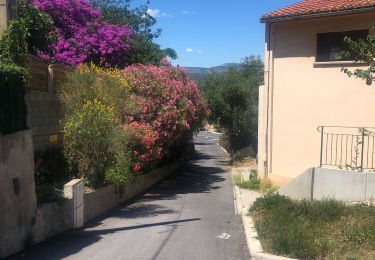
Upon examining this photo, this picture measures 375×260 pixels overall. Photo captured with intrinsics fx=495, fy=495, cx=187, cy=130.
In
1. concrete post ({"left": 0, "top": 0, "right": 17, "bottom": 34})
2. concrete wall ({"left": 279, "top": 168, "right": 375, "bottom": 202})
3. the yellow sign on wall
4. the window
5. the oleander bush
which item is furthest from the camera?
the window

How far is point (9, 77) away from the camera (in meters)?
8.78

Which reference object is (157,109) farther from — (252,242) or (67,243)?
(252,242)

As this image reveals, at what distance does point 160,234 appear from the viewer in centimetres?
1047

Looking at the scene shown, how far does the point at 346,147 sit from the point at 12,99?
Answer: 993cm

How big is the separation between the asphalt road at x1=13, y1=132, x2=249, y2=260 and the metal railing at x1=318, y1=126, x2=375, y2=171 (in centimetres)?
342

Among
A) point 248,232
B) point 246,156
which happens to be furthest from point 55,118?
point 246,156

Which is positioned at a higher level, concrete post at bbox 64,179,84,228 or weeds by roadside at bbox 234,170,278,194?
concrete post at bbox 64,179,84,228

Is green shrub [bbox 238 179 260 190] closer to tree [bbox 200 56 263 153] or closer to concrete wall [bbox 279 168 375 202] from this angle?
concrete wall [bbox 279 168 375 202]

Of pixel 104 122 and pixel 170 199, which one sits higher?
pixel 104 122

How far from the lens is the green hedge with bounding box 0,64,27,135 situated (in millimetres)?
8492

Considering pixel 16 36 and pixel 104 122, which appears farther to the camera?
pixel 104 122

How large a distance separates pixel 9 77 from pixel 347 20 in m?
10.6

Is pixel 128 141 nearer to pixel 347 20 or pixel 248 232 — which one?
pixel 248 232

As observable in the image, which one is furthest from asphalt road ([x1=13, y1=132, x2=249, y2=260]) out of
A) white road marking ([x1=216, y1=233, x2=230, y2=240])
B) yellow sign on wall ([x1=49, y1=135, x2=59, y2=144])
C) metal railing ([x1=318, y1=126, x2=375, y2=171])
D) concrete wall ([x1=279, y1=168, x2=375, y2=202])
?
metal railing ([x1=318, y1=126, x2=375, y2=171])
